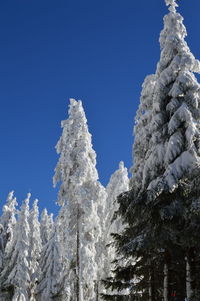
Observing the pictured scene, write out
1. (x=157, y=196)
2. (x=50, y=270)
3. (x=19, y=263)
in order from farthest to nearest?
(x=50, y=270)
(x=19, y=263)
(x=157, y=196)

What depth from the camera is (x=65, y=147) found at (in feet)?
89.8

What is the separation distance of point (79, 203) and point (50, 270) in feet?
53.3

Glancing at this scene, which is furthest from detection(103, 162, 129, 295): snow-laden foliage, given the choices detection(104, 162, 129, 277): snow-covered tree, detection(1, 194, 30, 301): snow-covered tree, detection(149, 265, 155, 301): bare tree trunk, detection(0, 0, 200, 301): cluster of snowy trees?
detection(149, 265, 155, 301): bare tree trunk

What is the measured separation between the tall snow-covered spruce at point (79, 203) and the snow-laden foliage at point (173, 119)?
10.3 metres

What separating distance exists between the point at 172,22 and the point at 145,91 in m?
4.20

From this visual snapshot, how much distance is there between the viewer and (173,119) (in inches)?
585

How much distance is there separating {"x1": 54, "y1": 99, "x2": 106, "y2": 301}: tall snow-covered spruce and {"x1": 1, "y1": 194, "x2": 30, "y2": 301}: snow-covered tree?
12.4 meters

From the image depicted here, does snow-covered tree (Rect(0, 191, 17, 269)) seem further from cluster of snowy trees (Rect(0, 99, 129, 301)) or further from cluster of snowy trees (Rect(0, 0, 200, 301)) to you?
cluster of snowy trees (Rect(0, 0, 200, 301))

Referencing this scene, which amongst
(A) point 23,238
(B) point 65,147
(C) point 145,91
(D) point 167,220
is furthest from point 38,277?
(D) point 167,220

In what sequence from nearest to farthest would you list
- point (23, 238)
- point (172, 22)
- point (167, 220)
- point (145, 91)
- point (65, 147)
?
1. point (167, 220)
2. point (172, 22)
3. point (145, 91)
4. point (65, 147)
5. point (23, 238)

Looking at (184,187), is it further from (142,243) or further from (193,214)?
(142,243)

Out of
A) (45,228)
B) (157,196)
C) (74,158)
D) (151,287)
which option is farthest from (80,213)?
(45,228)

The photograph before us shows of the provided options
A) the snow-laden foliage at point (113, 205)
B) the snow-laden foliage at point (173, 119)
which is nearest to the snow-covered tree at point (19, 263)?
the snow-laden foliage at point (113, 205)

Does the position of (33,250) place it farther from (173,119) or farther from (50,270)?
(173,119)
